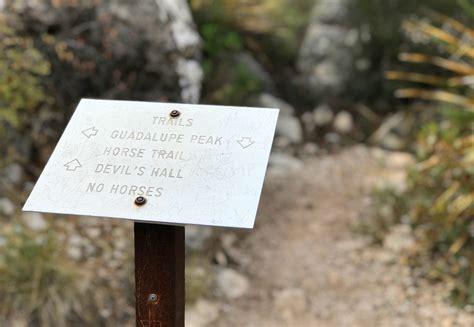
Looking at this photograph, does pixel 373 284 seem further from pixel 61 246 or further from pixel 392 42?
pixel 392 42

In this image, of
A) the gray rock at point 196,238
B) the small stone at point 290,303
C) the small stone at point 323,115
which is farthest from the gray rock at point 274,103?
the small stone at point 290,303

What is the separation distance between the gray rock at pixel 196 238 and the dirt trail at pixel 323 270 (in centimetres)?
31

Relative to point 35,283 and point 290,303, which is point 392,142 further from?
point 35,283

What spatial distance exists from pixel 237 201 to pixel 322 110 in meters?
4.39

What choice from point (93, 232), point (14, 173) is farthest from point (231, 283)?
point (14, 173)

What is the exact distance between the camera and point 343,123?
21.7 ft

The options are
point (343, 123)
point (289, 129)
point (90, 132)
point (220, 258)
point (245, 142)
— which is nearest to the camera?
point (245, 142)

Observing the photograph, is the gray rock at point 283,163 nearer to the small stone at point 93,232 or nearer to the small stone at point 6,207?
the small stone at point 93,232

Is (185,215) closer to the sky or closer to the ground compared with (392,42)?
closer to the sky

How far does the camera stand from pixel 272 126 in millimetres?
2652

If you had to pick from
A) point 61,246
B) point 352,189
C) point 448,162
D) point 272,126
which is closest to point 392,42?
point 352,189

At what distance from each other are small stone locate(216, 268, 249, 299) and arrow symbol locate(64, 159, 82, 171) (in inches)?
83.2

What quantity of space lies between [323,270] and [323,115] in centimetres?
210

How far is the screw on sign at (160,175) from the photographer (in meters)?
2.46
